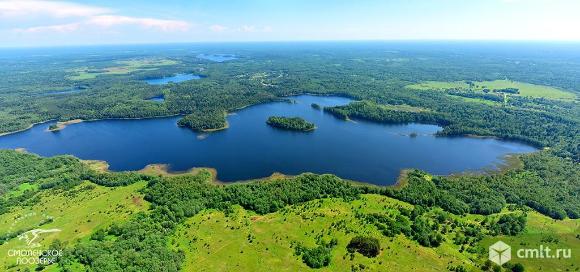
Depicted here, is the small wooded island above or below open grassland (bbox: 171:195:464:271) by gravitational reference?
above

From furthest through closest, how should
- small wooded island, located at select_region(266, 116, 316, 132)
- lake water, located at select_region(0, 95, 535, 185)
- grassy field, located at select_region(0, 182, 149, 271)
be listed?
small wooded island, located at select_region(266, 116, 316, 132) → lake water, located at select_region(0, 95, 535, 185) → grassy field, located at select_region(0, 182, 149, 271)

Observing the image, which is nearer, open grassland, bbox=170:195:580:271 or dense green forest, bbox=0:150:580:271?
open grassland, bbox=170:195:580:271

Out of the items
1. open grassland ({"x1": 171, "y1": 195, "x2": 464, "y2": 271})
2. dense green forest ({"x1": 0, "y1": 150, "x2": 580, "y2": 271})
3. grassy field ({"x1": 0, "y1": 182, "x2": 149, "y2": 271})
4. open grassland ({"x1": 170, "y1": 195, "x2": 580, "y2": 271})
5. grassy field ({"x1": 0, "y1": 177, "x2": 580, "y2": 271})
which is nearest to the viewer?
open grassland ({"x1": 170, "y1": 195, "x2": 580, "y2": 271})

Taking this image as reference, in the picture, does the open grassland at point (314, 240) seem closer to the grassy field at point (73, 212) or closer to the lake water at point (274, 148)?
the grassy field at point (73, 212)

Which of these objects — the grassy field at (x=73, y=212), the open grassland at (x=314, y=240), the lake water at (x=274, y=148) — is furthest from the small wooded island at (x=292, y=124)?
the grassy field at (x=73, y=212)

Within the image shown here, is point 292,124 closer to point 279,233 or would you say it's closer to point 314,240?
point 279,233

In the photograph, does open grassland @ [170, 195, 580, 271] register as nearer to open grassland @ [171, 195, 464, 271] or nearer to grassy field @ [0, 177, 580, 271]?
open grassland @ [171, 195, 464, 271]

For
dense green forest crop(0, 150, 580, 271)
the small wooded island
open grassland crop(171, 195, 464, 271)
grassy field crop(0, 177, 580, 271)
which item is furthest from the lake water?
open grassland crop(171, 195, 464, 271)

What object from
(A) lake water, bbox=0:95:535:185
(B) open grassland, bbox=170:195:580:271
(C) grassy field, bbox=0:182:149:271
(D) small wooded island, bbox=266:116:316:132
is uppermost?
(D) small wooded island, bbox=266:116:316:132
